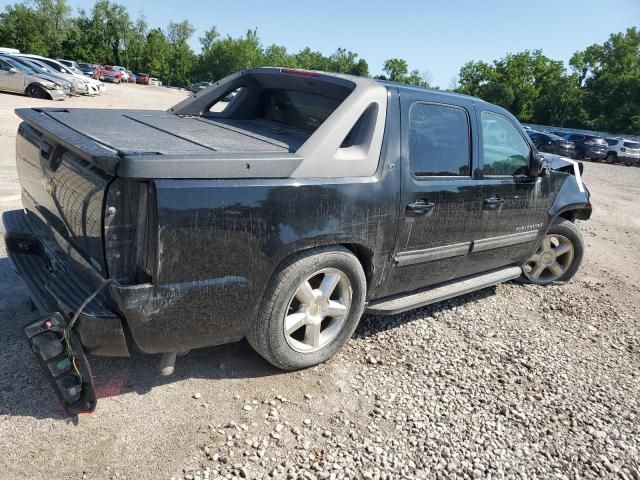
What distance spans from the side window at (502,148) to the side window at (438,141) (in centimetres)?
27

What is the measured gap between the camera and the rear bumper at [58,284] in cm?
236

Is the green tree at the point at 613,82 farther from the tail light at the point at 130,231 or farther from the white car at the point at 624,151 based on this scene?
the tail light at the point at 130,231

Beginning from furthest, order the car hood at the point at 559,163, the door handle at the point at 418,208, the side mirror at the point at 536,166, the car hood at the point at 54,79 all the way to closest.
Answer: the car hood at the point at 54,79 < the car hood at the point at 559,163 < the side mirror at the point at 536,166 < the door handle at the point at 418,208

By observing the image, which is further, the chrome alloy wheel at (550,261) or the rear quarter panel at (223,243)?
the chrome alloy wheel at (550,261)

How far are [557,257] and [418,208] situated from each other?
3.00 m

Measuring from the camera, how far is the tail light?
90.4 inches

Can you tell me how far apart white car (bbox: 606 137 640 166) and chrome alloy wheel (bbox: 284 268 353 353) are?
32.5 meters

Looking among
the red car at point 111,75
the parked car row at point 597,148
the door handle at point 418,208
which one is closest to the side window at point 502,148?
the door handle at point 418,208

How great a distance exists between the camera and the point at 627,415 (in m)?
3.29

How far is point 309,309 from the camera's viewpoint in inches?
121

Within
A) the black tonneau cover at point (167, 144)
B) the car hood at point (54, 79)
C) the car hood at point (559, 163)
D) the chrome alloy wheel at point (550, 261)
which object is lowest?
the chrome alloy wheel at point (550, 261)

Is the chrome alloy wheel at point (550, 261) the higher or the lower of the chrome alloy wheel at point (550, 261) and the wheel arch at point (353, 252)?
the lower

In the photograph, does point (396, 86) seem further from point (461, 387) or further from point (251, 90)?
point (461, 387)

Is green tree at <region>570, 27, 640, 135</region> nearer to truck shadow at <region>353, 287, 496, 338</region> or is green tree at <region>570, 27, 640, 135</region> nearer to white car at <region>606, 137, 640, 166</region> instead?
white car at <region>606, 137, 640, 166</region>
